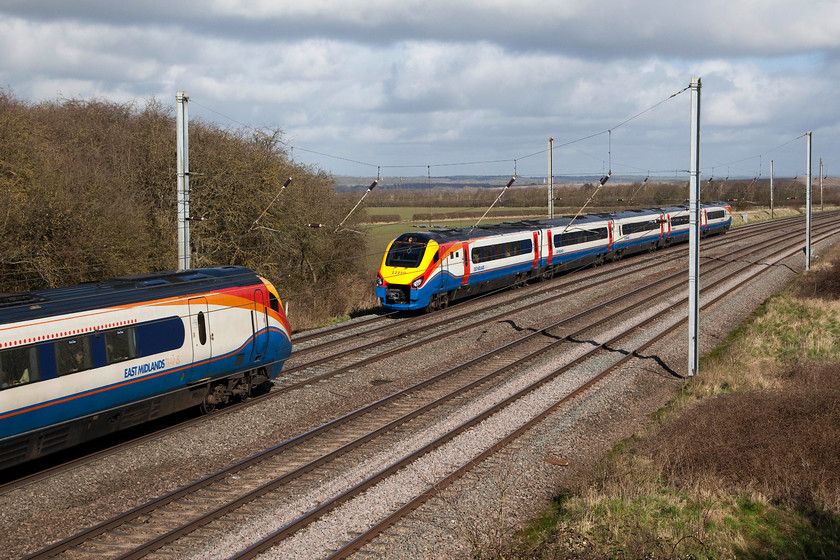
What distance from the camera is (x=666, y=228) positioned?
48.6 metres

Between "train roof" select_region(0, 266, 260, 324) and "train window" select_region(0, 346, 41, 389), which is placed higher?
"train roof" select_region(0, 266, 260, 324)

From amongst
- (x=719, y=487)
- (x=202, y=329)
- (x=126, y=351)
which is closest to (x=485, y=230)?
(x=202, y=329)

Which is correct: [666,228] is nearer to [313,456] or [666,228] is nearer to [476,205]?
[476,205]

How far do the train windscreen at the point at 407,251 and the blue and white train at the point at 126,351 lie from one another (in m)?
10.1

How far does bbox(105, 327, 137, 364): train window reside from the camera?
42.1ft

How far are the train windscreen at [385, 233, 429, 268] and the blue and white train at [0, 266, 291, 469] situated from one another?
10.1 meters

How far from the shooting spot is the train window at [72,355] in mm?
11953

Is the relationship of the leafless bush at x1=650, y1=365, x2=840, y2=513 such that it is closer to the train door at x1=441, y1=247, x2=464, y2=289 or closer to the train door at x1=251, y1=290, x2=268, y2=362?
the train door at x1=251, y1=290, x2=268, y2=362

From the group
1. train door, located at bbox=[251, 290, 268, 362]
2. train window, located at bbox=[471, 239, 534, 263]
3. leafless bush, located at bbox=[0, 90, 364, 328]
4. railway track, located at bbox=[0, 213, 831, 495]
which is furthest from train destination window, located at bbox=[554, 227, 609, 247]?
train door, located at bbox=[251, 290, 268, 362]

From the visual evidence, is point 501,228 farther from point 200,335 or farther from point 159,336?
point 159,336

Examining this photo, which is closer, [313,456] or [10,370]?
[10,370]

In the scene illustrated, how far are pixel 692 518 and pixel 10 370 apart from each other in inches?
404

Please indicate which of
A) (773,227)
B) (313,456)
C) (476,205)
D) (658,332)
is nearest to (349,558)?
(313,456)

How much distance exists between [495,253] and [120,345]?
19910 mm
